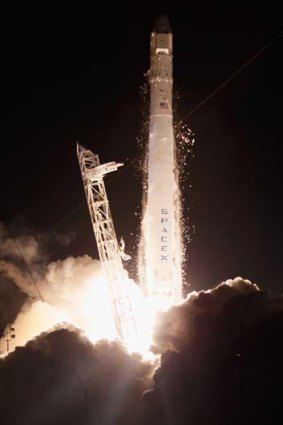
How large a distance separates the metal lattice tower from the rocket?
43.2 inches

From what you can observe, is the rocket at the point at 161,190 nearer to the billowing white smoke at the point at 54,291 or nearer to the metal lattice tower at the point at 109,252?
the metal lattice tower at the point at 109,252

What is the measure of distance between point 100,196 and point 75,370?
26.1ft

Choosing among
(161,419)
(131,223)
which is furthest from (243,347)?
(131,223)

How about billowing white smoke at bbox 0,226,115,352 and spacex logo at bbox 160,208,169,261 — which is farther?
billowing white smoke at bbox 0,226,115,352

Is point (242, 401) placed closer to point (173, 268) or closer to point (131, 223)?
point (173, 268)

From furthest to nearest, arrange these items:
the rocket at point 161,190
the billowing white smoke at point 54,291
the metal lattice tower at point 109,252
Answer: the billowing white smoke at point 54,291 < the metal lattice tower at point 109,252 < the rocket at point 161,190

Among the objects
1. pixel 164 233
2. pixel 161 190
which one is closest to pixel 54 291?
pixel 164 233

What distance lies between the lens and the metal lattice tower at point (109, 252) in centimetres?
4491

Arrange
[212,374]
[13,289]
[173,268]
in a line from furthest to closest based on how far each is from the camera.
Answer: [13,289]
[173,268]
[212,374]

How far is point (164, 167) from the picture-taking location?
44656 millimetres

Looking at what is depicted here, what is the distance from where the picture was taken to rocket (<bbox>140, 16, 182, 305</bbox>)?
44031 millimetres

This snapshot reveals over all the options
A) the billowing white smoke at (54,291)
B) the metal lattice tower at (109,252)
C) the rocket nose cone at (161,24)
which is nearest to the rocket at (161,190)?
the rocket nose cone at (161,24)

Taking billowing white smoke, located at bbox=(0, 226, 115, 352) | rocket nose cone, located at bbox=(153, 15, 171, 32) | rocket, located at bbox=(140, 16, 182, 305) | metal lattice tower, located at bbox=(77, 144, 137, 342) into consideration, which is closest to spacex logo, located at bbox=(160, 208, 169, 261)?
rocket, located at bbox=(140, 16, 182, 305)

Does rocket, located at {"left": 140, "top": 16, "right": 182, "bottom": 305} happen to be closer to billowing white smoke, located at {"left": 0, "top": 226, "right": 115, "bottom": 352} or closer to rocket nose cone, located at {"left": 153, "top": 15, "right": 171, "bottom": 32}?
rocket nose cone, located at {"left": 153, "top": 15, "right": 171, "bottom": 32}
